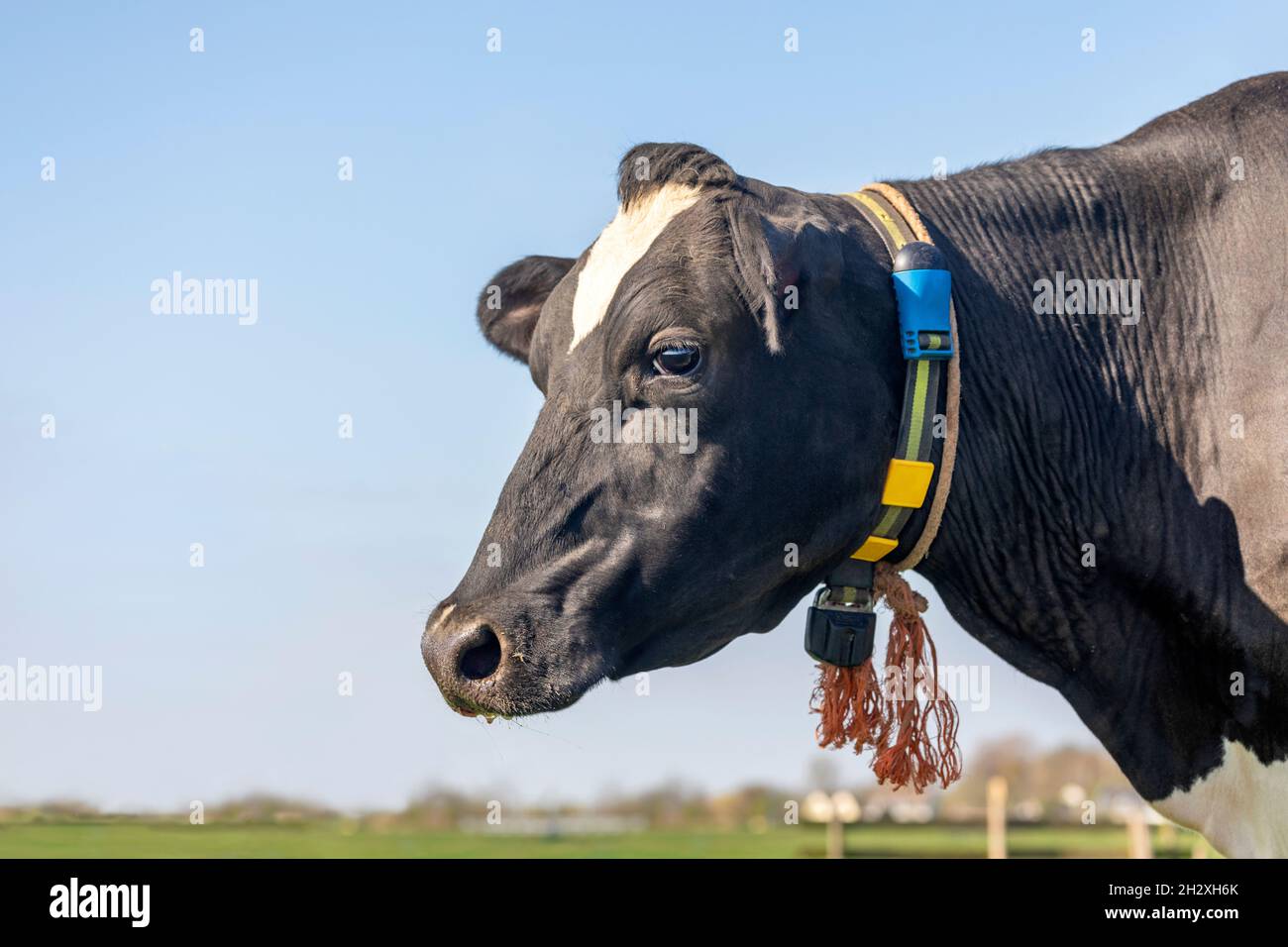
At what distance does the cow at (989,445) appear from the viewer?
14.6ft

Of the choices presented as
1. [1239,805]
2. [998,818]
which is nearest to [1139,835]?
[998,818]

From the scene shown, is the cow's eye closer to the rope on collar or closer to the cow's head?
the cow's head

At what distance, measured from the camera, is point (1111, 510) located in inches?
194

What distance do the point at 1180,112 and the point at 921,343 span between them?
173 centimetres

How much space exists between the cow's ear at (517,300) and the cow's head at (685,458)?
119 cm

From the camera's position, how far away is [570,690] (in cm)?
431

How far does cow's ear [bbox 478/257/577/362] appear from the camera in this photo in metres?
5.95

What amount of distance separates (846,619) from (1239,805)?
5.11ft

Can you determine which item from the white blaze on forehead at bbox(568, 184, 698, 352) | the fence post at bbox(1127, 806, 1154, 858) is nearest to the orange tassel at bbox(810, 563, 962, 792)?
the white blaze on forehead at bbox(568, 184, 698, 352)

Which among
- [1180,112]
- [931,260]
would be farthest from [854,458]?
[1180,112]

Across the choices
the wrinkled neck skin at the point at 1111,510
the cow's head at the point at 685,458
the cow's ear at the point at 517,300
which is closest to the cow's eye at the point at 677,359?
the cow's head at the point at 685,458

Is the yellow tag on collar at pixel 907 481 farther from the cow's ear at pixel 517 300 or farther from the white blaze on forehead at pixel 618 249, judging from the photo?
the cow's ear at pixel 517 300

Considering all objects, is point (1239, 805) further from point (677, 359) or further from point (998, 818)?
point (998, 818)
